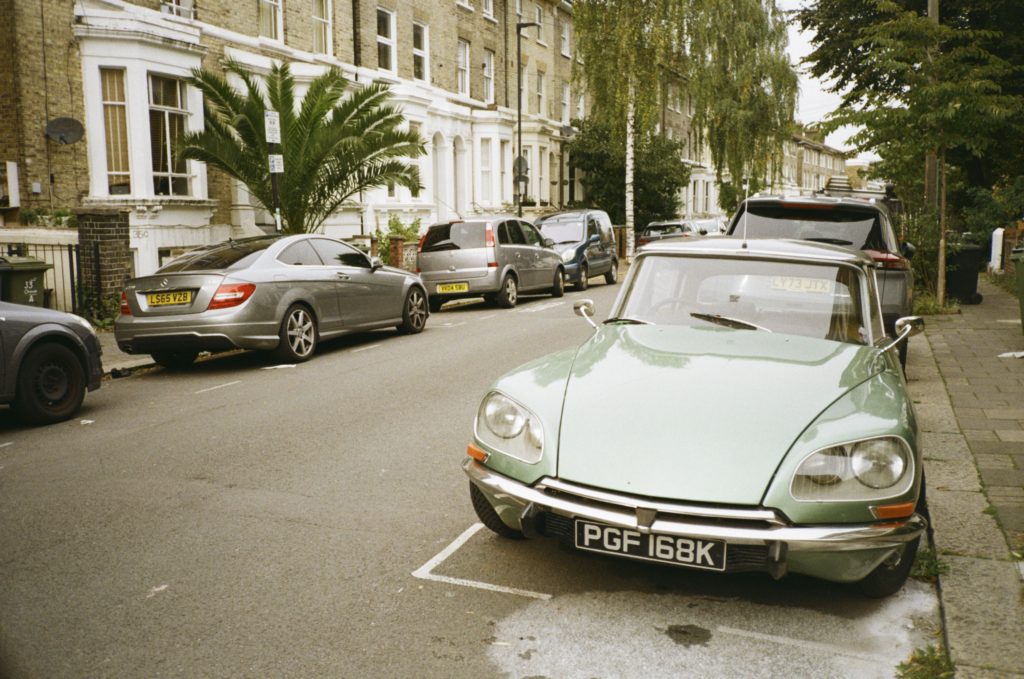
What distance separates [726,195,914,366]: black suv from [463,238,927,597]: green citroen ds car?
189 inches

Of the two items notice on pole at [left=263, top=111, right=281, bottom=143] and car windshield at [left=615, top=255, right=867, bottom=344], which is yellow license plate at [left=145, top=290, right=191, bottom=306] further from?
car windshield at [left=615, top=255, right=867, bottom=344]

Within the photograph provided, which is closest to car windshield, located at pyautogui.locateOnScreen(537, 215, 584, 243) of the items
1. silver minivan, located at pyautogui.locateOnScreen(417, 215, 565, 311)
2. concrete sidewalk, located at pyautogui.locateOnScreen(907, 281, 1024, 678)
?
silver minivan, located at pyautogui.locateOnScreen(417, 215, 565, 311)

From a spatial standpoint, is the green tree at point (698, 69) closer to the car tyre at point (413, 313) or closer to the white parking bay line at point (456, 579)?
the car tyre at point (413, 313)

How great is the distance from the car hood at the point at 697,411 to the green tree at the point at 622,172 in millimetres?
37644

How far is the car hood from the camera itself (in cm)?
344

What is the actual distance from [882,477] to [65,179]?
16542 millimetres

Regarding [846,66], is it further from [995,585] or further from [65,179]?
[995,585]

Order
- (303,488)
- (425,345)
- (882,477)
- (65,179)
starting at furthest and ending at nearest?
(65,179) < (425,345) < (303,488) < (882,477)

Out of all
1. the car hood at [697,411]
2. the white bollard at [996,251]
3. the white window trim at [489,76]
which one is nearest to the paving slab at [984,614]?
the car hood at [697,411]

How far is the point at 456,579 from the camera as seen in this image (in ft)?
13.4

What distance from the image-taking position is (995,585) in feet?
12.7

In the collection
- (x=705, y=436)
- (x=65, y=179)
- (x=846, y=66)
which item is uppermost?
(x=846, y=66)

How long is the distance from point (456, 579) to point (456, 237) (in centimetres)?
1369

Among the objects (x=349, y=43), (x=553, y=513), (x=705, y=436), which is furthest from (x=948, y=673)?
(x=349, y=43)
